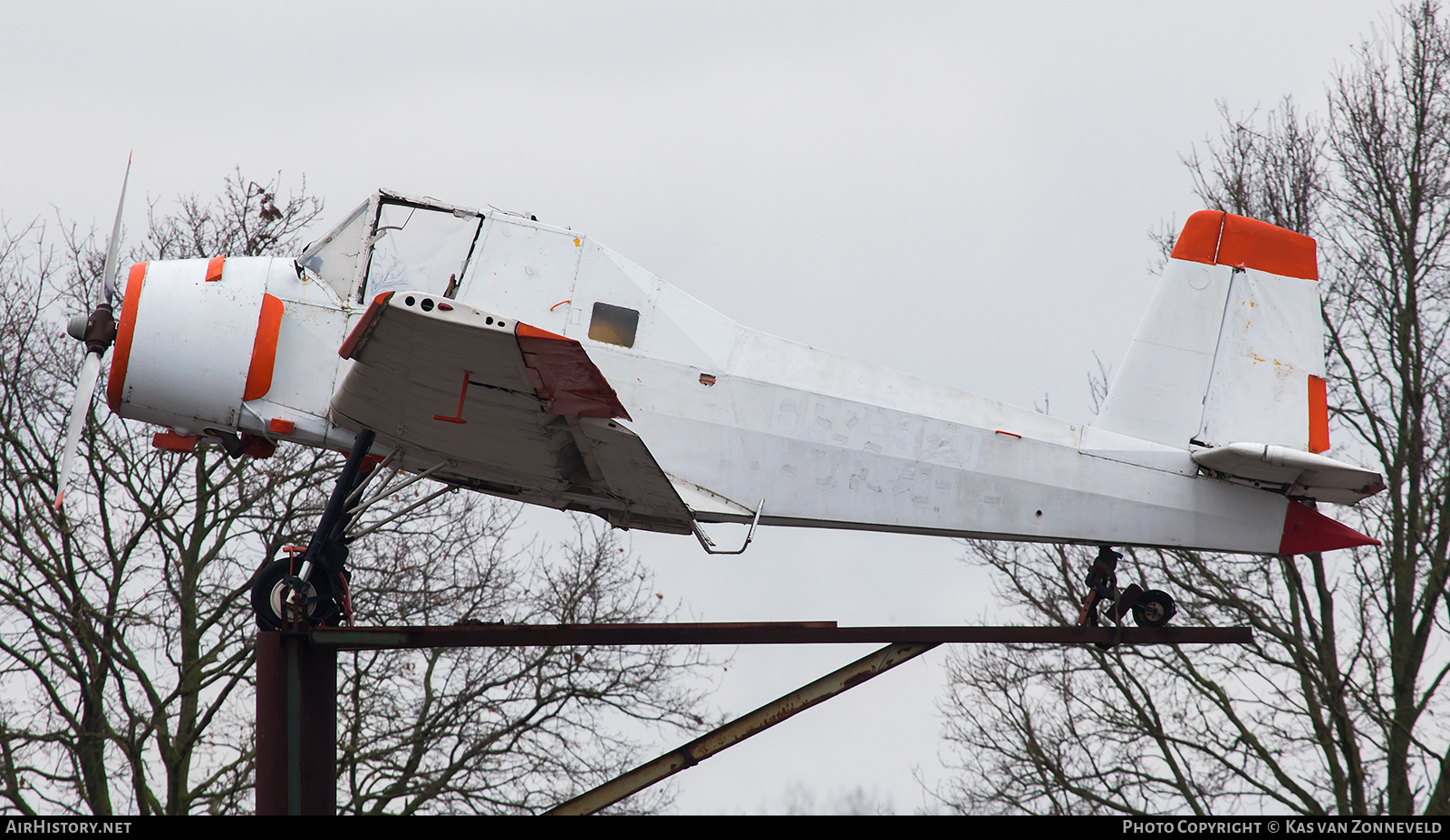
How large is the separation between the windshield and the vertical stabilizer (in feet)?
16.7

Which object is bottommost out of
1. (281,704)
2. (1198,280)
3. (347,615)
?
(281,704)

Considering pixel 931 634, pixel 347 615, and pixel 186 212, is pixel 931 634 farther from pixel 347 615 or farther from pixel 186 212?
pixel 186 212

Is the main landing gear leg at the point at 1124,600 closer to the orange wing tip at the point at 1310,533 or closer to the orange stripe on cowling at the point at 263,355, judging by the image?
the orange wing tip at the point at 1310,533

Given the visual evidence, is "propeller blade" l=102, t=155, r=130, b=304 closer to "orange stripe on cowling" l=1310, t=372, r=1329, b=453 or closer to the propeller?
the propeller

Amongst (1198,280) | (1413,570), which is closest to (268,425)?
(1198,280)

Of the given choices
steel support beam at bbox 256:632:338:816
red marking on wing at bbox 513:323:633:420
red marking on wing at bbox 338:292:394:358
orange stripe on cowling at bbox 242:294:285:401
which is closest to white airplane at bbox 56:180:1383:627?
orange stripe on cowling at bbox 242:294:285:401

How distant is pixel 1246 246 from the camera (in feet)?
29.0

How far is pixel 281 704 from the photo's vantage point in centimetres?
668

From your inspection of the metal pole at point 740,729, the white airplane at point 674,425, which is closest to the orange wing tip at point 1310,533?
the white airplane at point 674,425

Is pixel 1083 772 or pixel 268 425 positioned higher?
pixel 268 425

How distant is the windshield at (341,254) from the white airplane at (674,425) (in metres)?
0.01

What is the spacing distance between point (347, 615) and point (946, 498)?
3.82 metres

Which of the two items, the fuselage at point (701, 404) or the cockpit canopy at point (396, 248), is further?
the cockpit canopy at point (396, 248)

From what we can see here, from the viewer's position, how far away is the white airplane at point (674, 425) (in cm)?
783
